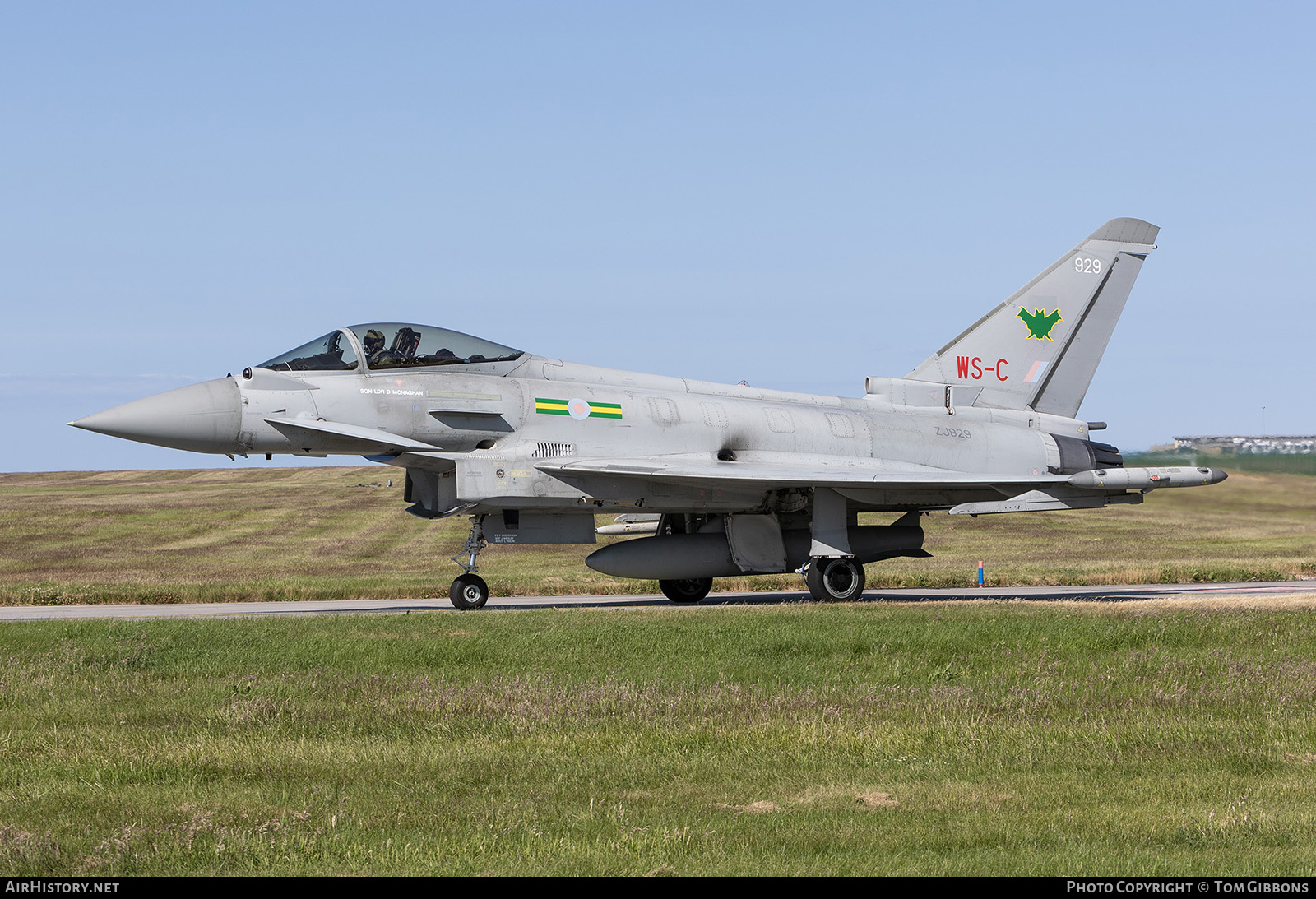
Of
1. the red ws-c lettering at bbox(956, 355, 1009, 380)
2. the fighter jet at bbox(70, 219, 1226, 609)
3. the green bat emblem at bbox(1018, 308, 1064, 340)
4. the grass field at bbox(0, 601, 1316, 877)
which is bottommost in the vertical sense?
the grass field at bbox(0, 601, 1316, 877)

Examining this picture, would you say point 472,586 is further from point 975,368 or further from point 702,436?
point 975,368

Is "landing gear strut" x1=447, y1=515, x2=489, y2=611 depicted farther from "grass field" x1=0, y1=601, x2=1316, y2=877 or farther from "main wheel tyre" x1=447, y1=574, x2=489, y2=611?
"grass field" x1=0, y1=601, x2=1316, y2=877

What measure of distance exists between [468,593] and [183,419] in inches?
196

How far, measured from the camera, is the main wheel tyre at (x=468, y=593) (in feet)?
62.7

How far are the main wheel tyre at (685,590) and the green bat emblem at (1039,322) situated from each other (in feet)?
25.8

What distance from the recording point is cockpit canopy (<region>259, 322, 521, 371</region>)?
1838 cm

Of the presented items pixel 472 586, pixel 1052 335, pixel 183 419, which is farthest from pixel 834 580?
pixel 183 419

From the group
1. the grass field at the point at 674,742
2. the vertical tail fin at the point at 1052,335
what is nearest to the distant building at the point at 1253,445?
the vertical tail fin at the point at 1052,335

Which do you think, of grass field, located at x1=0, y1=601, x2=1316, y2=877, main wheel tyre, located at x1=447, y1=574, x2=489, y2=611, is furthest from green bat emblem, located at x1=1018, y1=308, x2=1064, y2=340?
main wheel tyre, located at x1=447, y1=574, x2=489, y2=611

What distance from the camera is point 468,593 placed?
1922 cm

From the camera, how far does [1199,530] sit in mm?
45906

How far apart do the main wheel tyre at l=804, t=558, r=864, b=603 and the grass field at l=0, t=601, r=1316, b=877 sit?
5.16m
